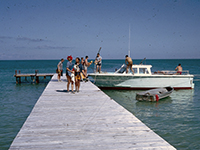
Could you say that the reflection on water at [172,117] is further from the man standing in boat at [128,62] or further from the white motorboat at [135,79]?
the man standing in boat at [128,62]

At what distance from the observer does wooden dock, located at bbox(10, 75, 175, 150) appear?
440 cm

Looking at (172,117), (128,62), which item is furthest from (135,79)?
(172,117)

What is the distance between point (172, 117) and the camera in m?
11.2

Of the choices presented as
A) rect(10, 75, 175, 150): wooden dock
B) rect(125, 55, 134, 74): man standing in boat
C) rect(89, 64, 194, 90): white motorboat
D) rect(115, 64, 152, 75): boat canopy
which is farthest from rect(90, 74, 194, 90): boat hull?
rect(10, 75, 175, 150): wooden dock

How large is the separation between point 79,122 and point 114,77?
43.1 ft

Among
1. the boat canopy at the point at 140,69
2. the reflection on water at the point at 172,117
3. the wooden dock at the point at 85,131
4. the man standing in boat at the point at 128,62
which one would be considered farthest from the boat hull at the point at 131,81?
the wooden dock at the point at 85,131

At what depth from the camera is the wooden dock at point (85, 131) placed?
4402 mm

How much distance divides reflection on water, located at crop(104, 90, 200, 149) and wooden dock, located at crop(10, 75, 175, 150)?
2.80 metres

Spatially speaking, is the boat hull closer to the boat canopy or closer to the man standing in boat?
the boat canopy

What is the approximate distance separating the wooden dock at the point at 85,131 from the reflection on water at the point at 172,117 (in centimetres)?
280

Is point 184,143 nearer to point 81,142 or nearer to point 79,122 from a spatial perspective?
point 79,122

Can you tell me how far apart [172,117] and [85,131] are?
7410mm

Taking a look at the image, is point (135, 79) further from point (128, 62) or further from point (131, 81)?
point (128, 62)

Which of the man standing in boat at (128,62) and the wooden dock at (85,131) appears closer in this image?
the wooden dock at (85,131)
